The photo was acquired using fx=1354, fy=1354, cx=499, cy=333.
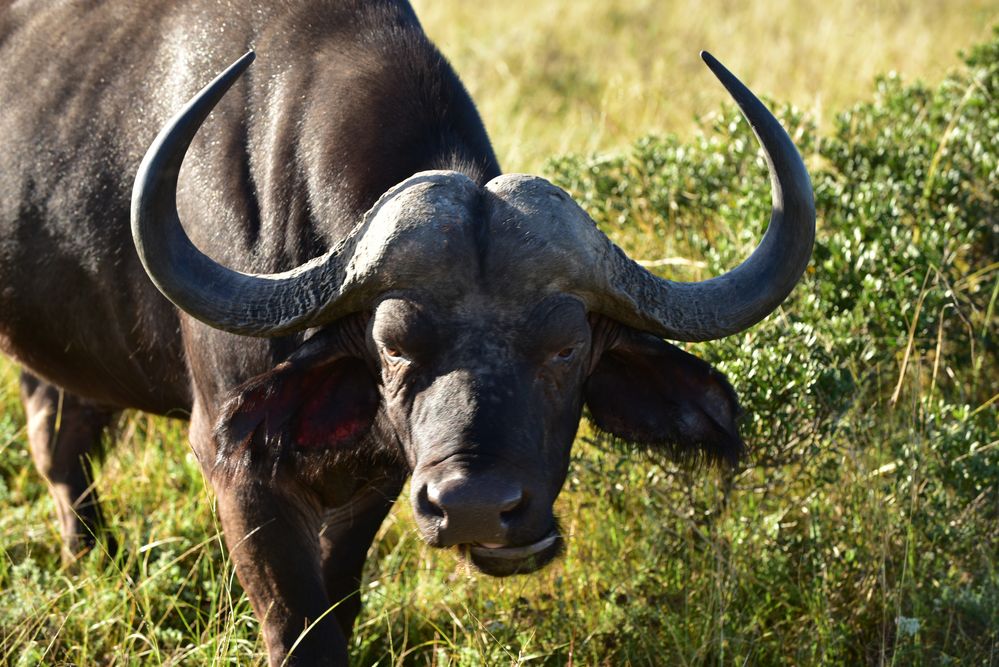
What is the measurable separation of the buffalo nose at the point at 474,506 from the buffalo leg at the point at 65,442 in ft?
8.28

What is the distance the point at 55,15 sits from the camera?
4766 millimetres

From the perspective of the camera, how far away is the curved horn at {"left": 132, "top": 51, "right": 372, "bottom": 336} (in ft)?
10.7

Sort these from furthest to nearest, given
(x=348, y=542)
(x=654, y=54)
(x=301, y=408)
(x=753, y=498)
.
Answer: (x=654, y=54), (x=753, y=498), (x=348, y=542), (x=301, y=408)

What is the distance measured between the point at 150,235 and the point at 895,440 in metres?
2.79

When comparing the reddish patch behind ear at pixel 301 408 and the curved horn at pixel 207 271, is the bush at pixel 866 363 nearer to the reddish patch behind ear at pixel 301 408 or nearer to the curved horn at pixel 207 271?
the reddish patch behind ear at pixel 301 408

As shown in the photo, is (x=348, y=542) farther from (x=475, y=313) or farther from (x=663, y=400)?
(x=475, y=313)

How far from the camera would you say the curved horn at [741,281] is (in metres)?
3.44

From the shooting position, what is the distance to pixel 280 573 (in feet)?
13.1

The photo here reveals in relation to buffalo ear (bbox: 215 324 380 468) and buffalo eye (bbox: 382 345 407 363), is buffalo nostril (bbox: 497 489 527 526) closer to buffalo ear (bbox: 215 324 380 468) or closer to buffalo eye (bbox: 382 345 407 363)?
buffalo eye (bbox: 382 345 407 363)

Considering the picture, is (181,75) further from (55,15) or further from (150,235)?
(150,235)

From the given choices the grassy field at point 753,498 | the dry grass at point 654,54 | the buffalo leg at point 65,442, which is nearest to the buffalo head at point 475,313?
the grassy field at point 753,498

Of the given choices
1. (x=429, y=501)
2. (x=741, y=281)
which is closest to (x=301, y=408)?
(x=429, y=501)

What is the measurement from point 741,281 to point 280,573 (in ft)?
5.22

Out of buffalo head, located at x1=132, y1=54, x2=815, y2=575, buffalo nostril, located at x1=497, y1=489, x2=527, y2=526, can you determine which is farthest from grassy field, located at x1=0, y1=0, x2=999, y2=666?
buffalo nostril, located at x1=497, y1=489, x2=527, y2=526
